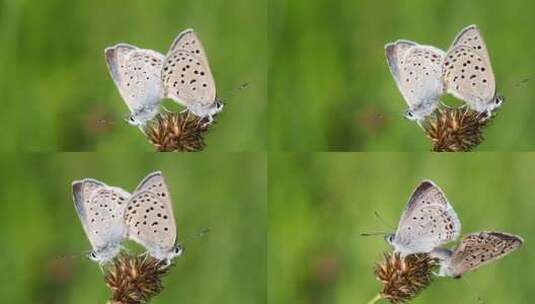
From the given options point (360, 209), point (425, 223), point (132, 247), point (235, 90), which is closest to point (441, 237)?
point (425, 223)

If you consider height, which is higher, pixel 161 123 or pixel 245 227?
pixel 161 123

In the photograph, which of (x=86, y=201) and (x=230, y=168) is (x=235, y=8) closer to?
(x=230, y=168)

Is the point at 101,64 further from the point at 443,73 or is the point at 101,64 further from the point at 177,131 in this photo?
the point at 443,73

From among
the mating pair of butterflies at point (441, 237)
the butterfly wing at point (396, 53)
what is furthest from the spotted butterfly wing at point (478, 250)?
the butterfly wing at point (396, 53)

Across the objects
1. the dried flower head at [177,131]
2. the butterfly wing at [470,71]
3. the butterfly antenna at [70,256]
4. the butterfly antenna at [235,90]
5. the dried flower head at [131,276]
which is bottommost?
the dried flower head at [131,276]

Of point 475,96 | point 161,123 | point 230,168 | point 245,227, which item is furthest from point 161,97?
point 475,96

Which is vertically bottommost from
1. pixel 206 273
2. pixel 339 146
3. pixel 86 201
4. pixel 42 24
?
pixel 206 273

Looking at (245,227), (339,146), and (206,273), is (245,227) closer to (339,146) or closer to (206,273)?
(206,273)

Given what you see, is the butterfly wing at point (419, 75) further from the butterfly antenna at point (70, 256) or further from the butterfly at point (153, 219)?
the butterfly antenna at point (70, 256)
